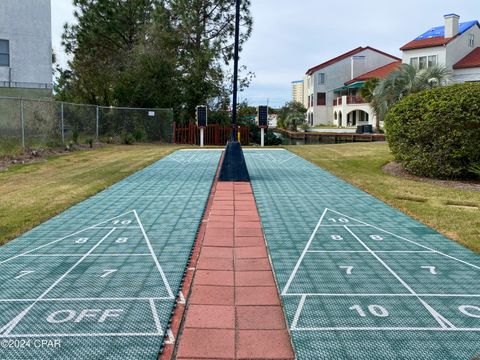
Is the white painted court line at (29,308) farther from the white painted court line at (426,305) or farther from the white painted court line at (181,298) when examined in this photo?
the white painted court line at (426,305)

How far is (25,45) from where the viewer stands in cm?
2330

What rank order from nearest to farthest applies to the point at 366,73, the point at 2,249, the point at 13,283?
the point at 13,283, the point at 2,249, the point at 366,73

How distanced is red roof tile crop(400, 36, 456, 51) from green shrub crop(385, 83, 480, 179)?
28.3 meters

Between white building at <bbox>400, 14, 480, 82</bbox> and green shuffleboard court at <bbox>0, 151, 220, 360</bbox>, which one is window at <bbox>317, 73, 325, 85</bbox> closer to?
white building at <bbox>400, 14, 480, 82</bbox>

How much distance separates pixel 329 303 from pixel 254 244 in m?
1.89

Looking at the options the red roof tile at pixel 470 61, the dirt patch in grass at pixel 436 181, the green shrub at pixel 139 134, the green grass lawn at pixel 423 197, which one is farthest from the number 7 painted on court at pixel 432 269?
the red roof tile at pixel 470 61

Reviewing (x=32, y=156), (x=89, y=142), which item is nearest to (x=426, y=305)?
(x=32, y=156)

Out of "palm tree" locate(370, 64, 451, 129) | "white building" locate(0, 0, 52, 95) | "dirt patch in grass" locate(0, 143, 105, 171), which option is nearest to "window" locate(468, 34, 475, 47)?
"palm tree" locate(370, 64, 451, 129)

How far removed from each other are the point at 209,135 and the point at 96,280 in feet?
76.2

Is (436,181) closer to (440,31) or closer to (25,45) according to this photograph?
(25,45)

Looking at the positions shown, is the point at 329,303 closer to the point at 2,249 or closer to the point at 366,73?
the point at 2,249

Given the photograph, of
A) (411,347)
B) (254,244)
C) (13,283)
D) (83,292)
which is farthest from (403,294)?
(13,283)

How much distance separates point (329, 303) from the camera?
12.7 ft

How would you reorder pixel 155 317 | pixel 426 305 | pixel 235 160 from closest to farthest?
1. pixel 155 317
2. pixel 426 305
3. pixel 235 160
